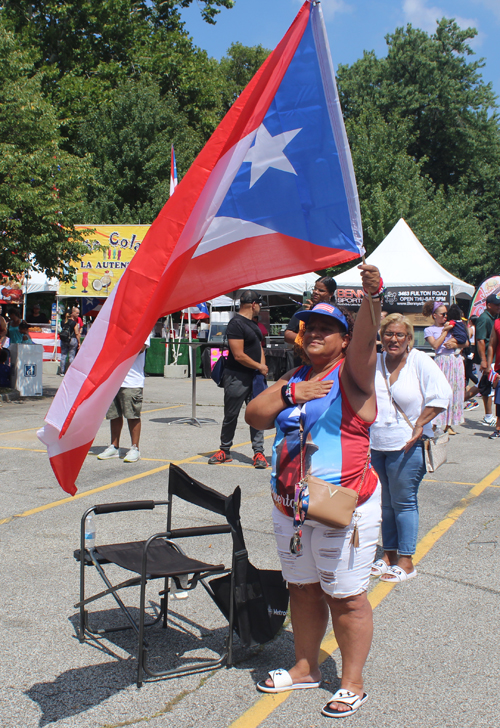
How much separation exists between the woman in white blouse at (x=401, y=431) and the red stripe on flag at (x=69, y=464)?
6.87ft

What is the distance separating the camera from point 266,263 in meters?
3.46

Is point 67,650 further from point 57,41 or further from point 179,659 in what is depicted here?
point 57,41

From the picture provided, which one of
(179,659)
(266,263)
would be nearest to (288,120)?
(266,263)

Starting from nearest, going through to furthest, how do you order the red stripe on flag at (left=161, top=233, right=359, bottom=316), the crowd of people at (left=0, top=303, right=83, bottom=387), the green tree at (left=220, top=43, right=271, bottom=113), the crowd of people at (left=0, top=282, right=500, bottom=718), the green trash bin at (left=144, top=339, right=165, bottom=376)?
the crowd of people at (left=0, top=282, right=500, bottom=718)
the red stripe on flag at (left=161, top=233, right=359, bottom=316)
the crowd of people at (left=0, top=303, right=83, bottom=387)
the green trash bin at (left=144, top=339, right=165, bottom=376)
the green tree at (left=220, top=43, right=271, bottom=113)

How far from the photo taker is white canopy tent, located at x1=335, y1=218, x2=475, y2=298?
57.5 ft

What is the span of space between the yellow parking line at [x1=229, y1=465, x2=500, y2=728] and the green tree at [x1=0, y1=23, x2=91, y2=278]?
1019 centimetres

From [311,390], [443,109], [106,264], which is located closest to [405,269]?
[106,264]

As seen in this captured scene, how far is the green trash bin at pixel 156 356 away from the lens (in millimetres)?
20016

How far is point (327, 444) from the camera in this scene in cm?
285

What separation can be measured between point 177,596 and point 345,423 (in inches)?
75.1

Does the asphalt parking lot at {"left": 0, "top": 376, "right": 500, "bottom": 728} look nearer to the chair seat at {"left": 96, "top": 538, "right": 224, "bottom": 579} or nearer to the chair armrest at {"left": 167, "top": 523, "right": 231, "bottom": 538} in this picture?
the chair seat at {"left": 96, "top": 538, "right": 224, "bottom": 579}

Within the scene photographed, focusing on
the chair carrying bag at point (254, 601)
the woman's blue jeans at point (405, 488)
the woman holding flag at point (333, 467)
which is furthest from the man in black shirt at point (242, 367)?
the woman holding flag at point (333, 467)

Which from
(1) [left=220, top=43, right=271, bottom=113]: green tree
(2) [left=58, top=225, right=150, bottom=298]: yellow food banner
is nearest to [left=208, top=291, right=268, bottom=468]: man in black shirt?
(2) [left=58, top=225, right=150, bottom=298]: yellow food banner

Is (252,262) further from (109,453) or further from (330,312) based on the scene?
(109,453)
